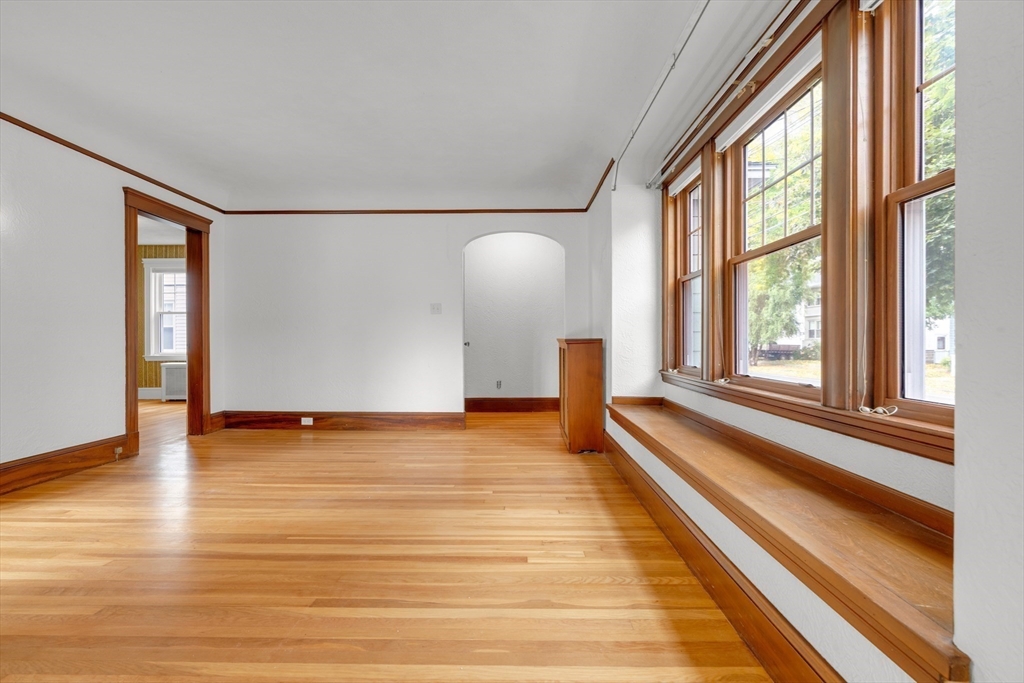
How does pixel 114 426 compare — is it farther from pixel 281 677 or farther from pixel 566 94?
pixel 566 94

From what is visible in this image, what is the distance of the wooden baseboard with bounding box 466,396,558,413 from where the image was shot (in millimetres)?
7164

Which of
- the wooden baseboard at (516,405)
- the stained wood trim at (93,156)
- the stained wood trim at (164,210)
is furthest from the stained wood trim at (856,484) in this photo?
the stained wood trim at (164,210)

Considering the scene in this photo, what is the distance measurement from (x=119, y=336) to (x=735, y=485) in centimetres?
517

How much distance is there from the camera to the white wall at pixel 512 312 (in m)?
7.23

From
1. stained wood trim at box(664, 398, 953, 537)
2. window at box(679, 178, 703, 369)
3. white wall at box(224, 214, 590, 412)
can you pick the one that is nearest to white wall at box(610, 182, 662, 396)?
window at box(679, 178, 703, 369)

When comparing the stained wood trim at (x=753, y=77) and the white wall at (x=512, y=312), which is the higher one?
the stained wood trim at (x=753, y=77)

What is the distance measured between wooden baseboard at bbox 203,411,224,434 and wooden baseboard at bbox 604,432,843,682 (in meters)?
5.21

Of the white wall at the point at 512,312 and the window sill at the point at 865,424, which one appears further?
the white wall at the point at 512,312

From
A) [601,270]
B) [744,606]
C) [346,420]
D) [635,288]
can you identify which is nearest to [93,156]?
[346,420]

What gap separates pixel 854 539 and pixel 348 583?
1.99 meters

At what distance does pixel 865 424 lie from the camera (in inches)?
60.5

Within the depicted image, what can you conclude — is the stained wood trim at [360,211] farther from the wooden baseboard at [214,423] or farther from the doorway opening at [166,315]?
the wooden baseboard at [214,423]

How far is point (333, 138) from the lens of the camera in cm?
401

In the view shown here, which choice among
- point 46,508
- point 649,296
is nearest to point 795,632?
point 649,296
